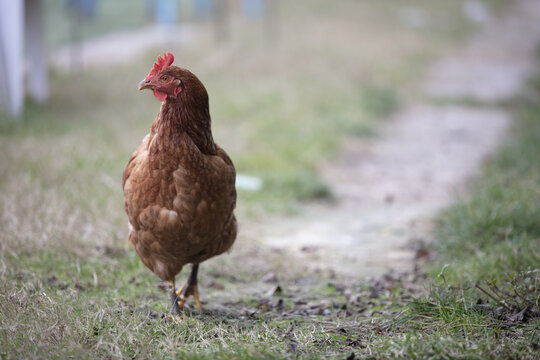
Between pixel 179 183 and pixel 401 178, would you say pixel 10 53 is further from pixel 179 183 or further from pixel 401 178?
pixel 179 183

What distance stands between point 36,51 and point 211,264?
6.04 metres

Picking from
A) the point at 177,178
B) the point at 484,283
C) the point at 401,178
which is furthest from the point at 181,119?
the point at 401,178

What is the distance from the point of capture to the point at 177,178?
3.09 meters

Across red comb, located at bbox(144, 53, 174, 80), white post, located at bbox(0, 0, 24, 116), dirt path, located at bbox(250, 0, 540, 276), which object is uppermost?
red comb, located at bbox(144, 53, 174, 80)

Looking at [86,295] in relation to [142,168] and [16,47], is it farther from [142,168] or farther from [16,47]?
[16,47]

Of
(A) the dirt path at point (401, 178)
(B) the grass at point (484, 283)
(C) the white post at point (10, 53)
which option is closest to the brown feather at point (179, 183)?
(B) the grass at point (484, 283)

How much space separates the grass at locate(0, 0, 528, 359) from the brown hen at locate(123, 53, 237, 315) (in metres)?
0.43

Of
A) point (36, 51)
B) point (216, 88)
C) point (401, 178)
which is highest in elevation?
point (36, 51)

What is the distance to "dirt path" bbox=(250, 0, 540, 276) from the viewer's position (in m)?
4.85

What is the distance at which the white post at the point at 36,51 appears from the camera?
887cm

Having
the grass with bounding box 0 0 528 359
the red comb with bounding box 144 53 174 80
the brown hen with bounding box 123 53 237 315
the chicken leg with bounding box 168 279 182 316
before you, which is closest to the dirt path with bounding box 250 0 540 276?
the grass with bounding box 0 0 528 359

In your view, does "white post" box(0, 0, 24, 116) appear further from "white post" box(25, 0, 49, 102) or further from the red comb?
the red comb

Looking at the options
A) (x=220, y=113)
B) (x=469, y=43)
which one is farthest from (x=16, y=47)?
(x=469, y=43)

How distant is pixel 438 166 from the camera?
7.34m
